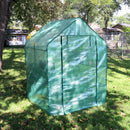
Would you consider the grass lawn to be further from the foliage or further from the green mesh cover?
the foliage

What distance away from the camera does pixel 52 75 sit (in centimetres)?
454

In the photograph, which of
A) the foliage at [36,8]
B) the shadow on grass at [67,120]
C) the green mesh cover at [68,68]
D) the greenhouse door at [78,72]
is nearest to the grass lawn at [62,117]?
the shadow on grass at [67,120]

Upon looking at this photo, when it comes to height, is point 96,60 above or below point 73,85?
above

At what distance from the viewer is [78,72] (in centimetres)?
504

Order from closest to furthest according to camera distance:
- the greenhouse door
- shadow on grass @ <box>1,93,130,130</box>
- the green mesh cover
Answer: shadow on grass @ <box>1,93,130,130</box>
the green mesh cover
the greenhouse door

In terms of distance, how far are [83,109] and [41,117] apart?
138 cm

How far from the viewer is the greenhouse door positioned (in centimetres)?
477

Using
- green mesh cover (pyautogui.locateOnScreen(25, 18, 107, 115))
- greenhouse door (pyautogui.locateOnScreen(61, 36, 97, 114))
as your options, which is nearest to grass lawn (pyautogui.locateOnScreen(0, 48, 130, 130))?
green mesh cover (pyautogui.locateOnScreen(25, 18, 107, 115))

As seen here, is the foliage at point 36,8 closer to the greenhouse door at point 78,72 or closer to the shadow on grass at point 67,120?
the greenhouse door at point 78,72

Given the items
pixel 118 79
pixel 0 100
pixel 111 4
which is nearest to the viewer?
pixel 0 100

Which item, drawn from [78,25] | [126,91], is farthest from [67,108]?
[126,91]

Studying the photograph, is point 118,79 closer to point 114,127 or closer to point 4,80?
point 114,127

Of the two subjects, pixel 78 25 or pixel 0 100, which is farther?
pixel 0 100

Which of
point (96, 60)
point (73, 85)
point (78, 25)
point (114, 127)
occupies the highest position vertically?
point (78, 25)
